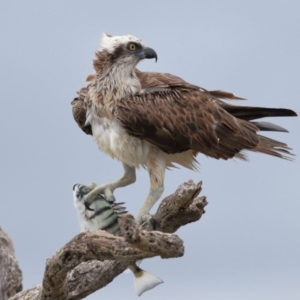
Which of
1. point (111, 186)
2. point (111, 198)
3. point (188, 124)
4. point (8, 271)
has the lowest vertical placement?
point (8, 271)

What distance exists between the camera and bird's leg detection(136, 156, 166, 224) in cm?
1180

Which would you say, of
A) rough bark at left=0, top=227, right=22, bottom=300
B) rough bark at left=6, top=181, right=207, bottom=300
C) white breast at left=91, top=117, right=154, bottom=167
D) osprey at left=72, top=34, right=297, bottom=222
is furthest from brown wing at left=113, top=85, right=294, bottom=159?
rough bark at left=0, top=227, right=22, bottom=300

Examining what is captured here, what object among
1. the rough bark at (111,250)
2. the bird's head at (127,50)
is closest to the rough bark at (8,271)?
the rough bark at (111,250)

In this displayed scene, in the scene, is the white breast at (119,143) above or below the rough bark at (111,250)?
above

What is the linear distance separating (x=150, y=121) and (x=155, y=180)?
2.30ft

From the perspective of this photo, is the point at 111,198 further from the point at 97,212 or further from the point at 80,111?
the point at 80,111

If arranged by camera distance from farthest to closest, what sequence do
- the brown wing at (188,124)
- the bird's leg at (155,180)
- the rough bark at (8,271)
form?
the brown wing at (188,124)
the bird's leg at (155,180)
the rough bark at (8,271)

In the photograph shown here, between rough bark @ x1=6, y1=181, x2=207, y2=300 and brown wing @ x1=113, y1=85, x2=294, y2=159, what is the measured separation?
59.2 inches

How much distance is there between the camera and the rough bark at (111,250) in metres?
8.62

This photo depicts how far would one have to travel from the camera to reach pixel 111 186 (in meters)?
12.3

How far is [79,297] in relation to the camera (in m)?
10.9

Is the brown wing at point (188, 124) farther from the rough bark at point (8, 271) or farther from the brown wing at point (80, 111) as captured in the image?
the rough bark at point (8, 271)

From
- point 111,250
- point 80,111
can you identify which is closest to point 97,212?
point 80,111

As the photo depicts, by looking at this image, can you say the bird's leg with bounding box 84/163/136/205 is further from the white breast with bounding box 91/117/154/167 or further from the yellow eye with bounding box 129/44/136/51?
the yellow eye with bounding box 129/44/136/51
